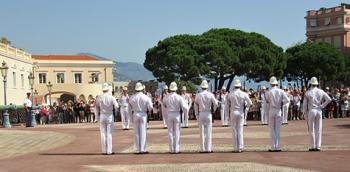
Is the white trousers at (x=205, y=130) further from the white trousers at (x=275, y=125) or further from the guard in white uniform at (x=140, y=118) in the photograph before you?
the white trousers at (x=275, y=125)

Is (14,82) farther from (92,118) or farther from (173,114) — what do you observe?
(173,114)

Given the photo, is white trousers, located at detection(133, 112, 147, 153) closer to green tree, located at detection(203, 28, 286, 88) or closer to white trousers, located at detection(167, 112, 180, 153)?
white trousers, located at detection(167, 112, 180, 153)

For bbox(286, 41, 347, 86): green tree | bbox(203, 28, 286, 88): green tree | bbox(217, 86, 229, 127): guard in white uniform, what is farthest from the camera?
bbox(286, 41, 347, 86): green tree

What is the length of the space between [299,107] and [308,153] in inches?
727

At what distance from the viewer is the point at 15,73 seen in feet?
232

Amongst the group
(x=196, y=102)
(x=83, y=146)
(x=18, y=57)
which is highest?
(x=18, y=57)

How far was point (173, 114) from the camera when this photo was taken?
17.3m

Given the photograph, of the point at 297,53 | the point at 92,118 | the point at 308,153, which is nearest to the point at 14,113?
the point at 92,118

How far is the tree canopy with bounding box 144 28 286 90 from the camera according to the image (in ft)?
216

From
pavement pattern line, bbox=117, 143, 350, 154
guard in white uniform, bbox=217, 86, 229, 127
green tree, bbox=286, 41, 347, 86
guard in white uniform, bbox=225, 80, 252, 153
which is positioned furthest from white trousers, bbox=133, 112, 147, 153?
green tree, bbox=286, 41, 347, 86

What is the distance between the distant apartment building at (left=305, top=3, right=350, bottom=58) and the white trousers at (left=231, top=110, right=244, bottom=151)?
311 ft

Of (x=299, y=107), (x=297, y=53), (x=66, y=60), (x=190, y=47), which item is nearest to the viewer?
(x=299, y=107)

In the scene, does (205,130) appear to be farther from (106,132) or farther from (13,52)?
(13,52)

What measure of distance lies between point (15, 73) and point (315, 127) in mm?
58453
